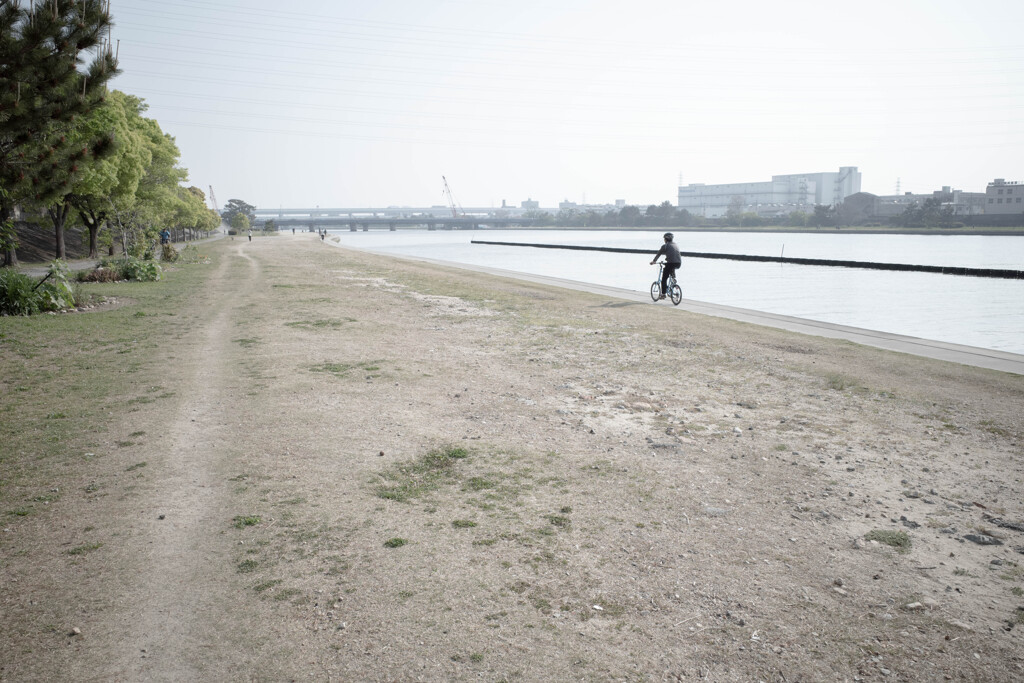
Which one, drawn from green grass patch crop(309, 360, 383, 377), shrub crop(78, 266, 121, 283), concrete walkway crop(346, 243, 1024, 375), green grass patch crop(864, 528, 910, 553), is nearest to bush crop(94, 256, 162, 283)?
shrub crop(78, 266, 121, 283)

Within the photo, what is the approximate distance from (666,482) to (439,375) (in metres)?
5.17

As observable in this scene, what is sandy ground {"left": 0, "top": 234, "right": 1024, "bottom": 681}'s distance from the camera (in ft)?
12.8

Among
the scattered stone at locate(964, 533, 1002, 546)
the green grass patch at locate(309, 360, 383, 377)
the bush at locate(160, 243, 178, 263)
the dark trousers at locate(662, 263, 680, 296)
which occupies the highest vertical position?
the bush at locate(160, 243, 178, 263)

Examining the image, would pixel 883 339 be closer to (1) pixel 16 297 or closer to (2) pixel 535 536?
(2) pixel 535 536

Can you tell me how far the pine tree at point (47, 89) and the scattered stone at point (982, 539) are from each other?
12.7 meters

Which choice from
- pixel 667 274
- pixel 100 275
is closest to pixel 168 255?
pixel 100 275

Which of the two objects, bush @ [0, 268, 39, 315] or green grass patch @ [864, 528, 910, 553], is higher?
bush @ [0, 268, 39, 315]

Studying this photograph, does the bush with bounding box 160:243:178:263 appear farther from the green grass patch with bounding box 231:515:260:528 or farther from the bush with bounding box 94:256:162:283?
the green grass patch with bounding box 231:515:260:528

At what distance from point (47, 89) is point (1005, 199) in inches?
6145

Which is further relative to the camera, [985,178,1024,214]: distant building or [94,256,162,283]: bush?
[985,178,1024,214]: distant building

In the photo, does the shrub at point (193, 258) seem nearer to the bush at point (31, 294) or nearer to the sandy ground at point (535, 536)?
the bush at point (31, 294)

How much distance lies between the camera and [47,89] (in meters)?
10.3

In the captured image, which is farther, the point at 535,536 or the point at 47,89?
the point at 47,89

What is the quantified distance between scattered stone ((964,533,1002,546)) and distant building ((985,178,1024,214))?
14907cm
